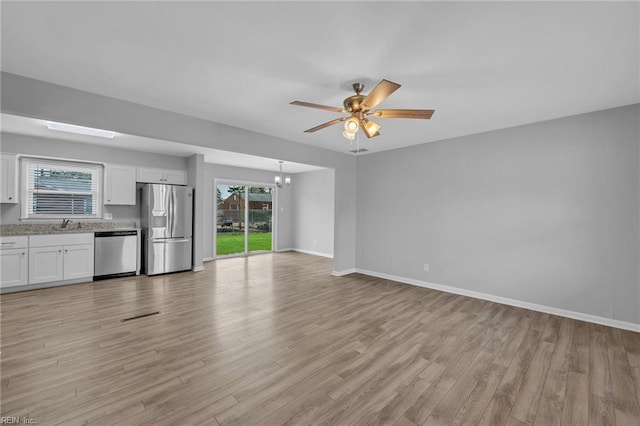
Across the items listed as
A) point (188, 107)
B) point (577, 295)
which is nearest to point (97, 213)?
point (188, 107)

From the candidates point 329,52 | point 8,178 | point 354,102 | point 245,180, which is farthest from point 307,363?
point 245,180

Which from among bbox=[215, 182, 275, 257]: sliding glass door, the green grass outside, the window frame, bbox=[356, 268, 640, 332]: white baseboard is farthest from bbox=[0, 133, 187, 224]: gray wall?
bbox=[356, 268, 640, 332]: white baseboard

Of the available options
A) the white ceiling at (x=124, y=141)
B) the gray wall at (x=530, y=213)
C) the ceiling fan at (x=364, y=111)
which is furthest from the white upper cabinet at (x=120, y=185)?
the gray wall at (x=530, y=213)

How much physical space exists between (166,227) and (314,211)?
4.07 m

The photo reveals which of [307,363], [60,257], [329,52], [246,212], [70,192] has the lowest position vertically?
[307,363]

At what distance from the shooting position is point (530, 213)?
3.72 metres

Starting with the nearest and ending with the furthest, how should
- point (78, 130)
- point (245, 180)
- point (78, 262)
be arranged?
point (78, 130), point (78, 262), point (245, 180)

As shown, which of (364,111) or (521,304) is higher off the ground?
(364,111)

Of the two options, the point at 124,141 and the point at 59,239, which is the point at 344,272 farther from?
the point at 59,239

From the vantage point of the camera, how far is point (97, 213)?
5.31m

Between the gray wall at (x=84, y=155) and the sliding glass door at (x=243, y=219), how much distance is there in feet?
5.11

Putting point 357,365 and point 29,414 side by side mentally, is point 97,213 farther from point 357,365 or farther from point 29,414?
point 357,365

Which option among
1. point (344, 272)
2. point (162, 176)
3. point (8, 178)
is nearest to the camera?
point (8, 178)

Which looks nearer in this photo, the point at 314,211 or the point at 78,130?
the point at 78,130
